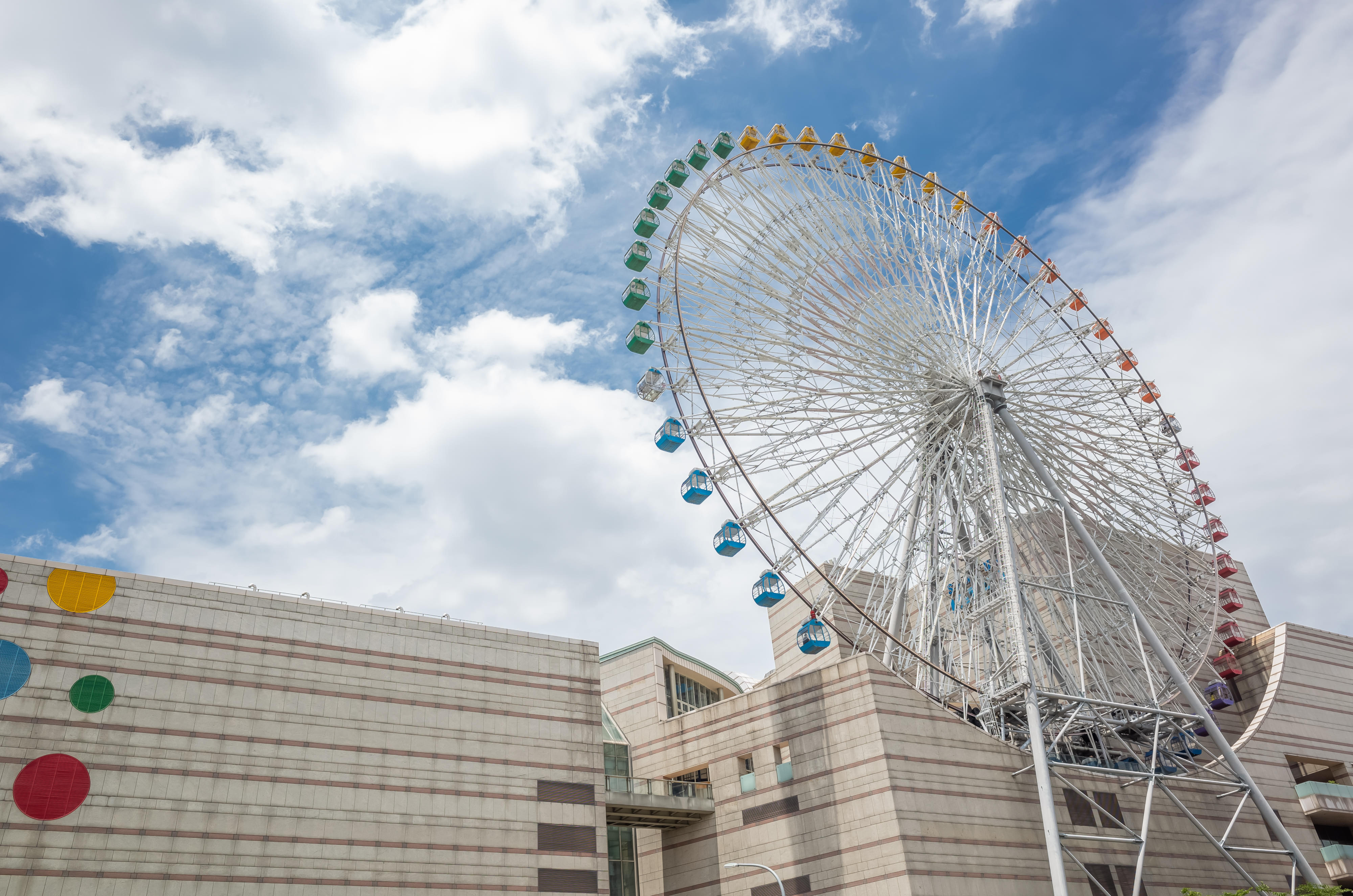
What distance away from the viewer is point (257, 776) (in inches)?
1193

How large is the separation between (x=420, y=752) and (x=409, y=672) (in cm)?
286

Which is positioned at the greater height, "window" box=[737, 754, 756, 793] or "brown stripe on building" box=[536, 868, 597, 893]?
"window" box=[737, 754, 756, 793]

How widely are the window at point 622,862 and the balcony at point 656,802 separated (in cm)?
243

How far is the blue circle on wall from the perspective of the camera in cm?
2817

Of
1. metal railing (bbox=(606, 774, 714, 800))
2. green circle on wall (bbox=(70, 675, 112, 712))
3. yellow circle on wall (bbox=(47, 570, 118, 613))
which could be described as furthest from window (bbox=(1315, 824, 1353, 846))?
yellow circle on wall (bbox=(47, 570, 118, 613))

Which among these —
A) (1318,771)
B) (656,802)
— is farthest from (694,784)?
(1318,771)

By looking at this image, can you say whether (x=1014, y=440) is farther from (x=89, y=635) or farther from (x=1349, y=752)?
(x=89, y=635)

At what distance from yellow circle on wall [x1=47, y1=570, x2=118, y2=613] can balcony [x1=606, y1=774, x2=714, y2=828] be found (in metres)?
19.3

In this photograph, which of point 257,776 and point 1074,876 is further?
point 1074,876

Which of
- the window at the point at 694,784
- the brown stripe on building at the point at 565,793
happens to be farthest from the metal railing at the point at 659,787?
the brown stripe on building at the point at 565,793

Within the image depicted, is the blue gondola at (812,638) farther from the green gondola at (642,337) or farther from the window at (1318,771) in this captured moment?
the window at (1318,771)

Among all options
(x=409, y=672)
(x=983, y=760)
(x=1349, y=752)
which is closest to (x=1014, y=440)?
(x=983, y=760)

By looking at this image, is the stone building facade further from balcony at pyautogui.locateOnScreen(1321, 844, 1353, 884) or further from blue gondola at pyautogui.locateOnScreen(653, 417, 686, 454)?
balcony at pyautogui.locateOnScreen(1321, 844, 1353, 884)

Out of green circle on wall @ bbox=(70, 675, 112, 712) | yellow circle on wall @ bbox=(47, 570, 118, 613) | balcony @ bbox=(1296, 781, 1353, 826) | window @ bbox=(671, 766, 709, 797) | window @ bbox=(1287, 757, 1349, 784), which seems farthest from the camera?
window @ bbox=(1287, 757, 1349, 784)
